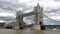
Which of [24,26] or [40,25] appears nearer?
[40,25]

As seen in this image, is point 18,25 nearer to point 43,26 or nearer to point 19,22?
point 19,22

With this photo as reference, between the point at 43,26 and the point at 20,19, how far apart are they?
3.82 meters

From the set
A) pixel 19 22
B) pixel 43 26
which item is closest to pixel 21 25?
pixel 19 22

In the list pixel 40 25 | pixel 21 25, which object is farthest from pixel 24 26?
pixel 40 25

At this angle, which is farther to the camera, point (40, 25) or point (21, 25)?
point (21, 25)

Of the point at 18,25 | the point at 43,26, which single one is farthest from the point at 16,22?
the point at 43,26

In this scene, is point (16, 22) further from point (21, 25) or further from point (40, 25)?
point (40, 25)

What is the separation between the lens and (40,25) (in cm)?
2466

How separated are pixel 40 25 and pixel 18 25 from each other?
414 cm

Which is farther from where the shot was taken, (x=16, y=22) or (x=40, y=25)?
(x=16, y=22)

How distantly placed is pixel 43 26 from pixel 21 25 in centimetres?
345

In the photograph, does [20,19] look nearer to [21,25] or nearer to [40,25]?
[21,25]

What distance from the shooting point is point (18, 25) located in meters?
27.1

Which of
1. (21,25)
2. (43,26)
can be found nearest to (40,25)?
(43,26)
